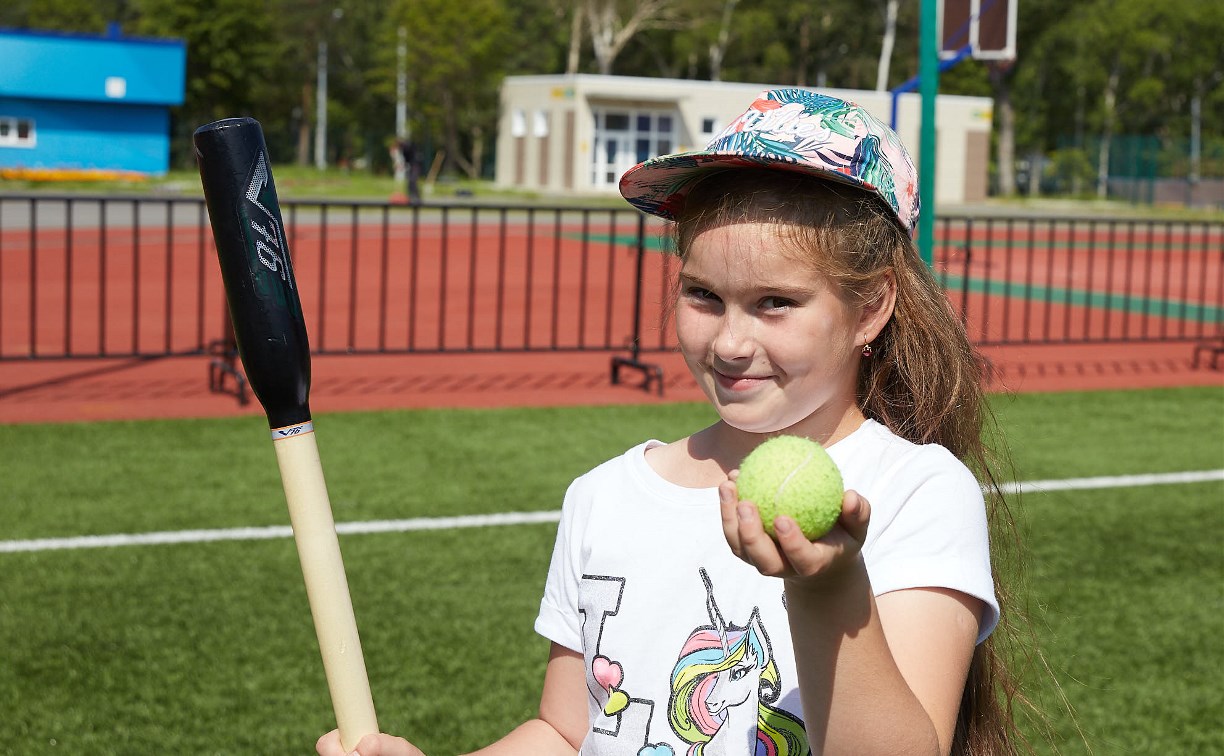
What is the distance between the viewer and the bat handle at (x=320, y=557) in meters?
1.63

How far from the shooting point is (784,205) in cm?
183

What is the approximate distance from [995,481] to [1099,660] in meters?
3.12

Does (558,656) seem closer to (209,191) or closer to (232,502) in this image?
(209,191)

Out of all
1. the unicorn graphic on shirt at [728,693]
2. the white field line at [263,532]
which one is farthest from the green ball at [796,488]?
the white field line at [263,532]

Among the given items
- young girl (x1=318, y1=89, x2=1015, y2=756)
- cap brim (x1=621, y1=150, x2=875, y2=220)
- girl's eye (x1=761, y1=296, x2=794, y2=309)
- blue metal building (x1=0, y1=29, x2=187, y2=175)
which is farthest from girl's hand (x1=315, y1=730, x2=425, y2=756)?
blue metal building (x1=0, y1=29, x2=187, y2=175)

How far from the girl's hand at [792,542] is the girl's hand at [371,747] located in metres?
0.56

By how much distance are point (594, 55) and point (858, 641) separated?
80.6 metres

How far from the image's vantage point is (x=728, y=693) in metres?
1.90

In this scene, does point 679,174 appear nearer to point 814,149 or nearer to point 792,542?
point 814,149

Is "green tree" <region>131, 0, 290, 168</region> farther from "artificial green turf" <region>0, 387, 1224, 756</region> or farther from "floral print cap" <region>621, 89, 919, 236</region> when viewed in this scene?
"floral print cap" <region>621, 89, 919, 236</region>

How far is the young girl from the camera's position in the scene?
177cm

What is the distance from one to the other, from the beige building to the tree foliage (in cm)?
660

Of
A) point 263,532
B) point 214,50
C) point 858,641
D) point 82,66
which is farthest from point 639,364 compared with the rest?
point 214,50

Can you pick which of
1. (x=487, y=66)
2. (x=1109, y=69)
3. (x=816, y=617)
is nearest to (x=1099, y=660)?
(x=816, y=617)
